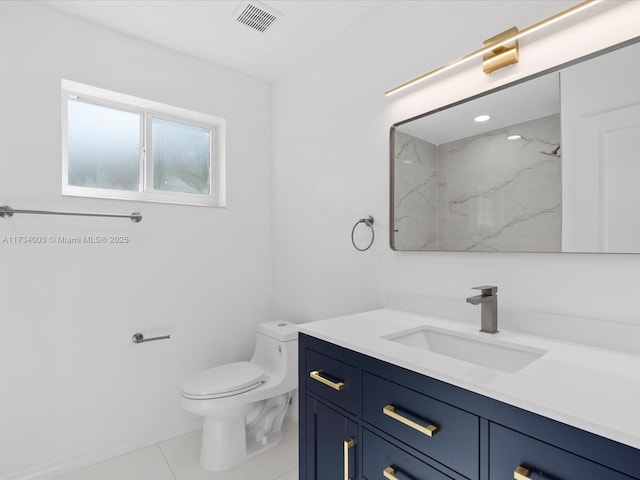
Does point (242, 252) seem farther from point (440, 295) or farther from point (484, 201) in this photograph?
point (484, 201)

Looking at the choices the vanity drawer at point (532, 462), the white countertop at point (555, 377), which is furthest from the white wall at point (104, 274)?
the vanity drawer at point (532, 462)

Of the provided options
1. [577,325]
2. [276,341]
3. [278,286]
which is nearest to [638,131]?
[577,325]

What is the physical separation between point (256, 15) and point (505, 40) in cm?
132

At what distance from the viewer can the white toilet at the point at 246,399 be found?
1844mm

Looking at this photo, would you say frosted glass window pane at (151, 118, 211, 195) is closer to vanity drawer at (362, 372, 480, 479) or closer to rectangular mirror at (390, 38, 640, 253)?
rectangular mirror at (390, 38, 640, 253)

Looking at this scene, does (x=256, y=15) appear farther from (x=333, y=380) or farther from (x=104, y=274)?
(x=333, y=380)

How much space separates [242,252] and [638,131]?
7.10ft

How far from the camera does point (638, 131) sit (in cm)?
101

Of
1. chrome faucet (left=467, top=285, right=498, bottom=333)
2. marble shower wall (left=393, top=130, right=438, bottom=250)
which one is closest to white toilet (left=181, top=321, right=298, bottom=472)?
marble shower wall (left=393, top=130, right=438, bottom=250)

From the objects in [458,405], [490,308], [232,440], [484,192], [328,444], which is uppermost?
[484,192]

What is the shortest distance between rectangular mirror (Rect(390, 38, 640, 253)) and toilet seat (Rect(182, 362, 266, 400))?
1151 mm

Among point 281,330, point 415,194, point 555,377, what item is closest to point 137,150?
point 281,330

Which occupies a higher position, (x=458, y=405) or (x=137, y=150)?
(x=137, y=150)

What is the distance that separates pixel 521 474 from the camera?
718mm
